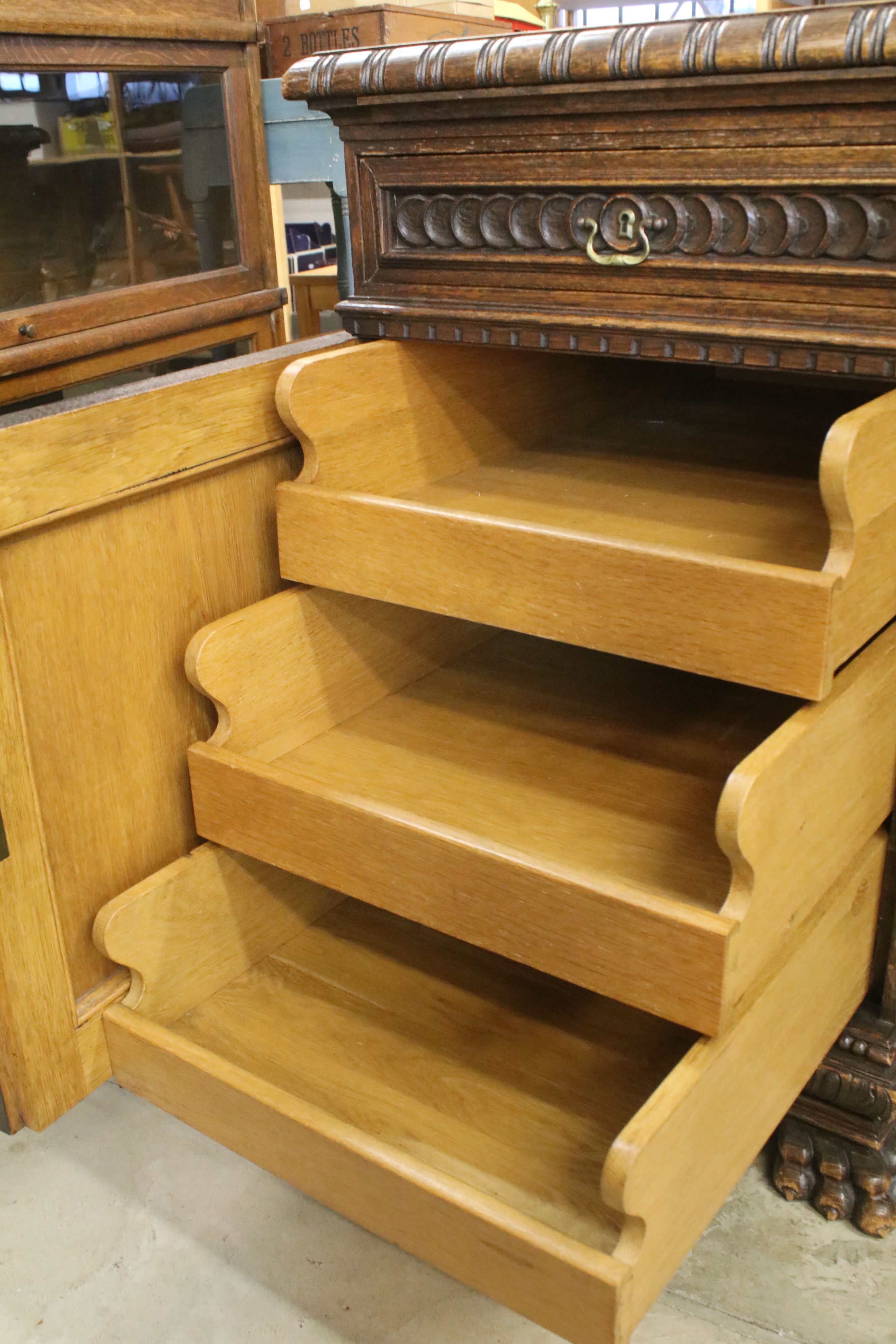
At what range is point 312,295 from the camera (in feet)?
7.25

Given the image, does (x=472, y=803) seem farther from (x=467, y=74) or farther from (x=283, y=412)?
(x=467, y=74)

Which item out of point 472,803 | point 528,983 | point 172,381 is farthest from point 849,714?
point 172,381

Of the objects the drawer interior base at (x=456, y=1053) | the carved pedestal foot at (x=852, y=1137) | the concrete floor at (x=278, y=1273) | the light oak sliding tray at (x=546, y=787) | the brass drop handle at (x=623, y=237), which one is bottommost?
the concrete floor at (x=278, y=1273)

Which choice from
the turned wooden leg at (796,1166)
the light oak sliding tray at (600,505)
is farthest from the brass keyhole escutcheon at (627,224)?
the turned wooden leg at (796,1166)

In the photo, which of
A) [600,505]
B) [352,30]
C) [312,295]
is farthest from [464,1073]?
[312,295]

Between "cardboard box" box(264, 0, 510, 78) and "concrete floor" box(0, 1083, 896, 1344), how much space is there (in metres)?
1.06

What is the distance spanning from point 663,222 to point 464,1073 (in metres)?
0.61

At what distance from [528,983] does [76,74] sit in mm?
840

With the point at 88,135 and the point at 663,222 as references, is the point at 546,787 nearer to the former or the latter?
the point at 663,222

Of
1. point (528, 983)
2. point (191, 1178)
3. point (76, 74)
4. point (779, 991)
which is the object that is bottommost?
point (191, 1178)

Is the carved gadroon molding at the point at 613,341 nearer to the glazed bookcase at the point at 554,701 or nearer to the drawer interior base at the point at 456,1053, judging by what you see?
the glazed bookcase at the point at 554,701

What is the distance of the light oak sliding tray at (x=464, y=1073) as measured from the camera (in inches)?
26.5

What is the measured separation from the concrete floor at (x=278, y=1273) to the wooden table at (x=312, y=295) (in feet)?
4.82

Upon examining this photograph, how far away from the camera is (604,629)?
77cm
